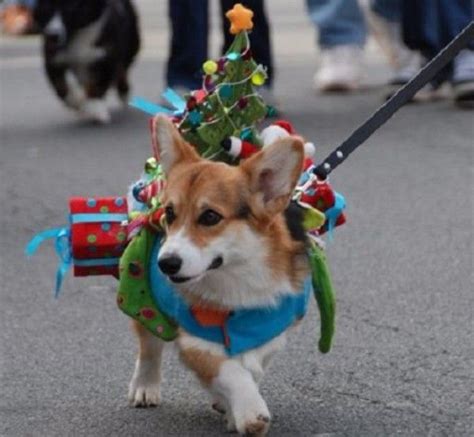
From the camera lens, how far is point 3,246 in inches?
279

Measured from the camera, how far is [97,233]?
449 centimetres

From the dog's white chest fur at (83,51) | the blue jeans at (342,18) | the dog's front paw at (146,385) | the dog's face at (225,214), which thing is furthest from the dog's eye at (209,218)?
the blue jeans at (342,18)

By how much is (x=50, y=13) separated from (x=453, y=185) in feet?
11.5

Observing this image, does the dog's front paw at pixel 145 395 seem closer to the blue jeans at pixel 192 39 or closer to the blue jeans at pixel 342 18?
the blue jeans at pixel 192 39

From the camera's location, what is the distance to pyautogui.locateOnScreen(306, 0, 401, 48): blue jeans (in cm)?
A: 1048

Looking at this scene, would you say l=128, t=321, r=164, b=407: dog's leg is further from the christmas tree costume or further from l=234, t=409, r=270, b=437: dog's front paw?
l=234, t=409, r=270, b=437: dog's front paw

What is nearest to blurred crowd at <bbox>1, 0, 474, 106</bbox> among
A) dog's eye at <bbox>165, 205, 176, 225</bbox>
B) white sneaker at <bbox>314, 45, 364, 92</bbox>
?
white sneaker at <bbox>314, 45, 364, 92</bbox>

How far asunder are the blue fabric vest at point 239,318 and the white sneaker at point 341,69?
6545 mm

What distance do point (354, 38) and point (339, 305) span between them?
5.00 metres

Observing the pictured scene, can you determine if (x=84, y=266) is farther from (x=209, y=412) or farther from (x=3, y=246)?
(x=3, y=246)

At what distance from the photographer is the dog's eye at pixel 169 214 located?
3.98m

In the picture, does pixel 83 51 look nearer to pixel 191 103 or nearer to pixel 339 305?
pixel 339 305

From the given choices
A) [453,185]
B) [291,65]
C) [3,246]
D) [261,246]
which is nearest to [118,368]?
[261,246]

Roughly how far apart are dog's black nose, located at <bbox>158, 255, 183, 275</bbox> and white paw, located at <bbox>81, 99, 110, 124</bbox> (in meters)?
6.47
